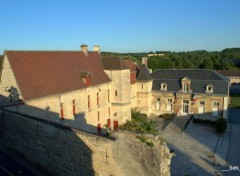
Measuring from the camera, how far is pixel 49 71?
69.4ft

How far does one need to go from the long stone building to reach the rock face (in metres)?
4.14

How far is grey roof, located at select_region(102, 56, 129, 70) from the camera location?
90.7 ft

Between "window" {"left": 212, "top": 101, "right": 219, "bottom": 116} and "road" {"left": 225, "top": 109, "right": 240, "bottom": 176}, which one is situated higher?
"window" {"left": 212, "top": 101, "right": 219, "bottom": 116}

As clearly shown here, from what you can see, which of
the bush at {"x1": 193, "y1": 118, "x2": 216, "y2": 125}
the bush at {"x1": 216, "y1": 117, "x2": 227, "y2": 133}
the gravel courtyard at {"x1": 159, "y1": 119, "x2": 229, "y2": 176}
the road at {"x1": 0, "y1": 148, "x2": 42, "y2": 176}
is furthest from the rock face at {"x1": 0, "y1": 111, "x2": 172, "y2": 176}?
the bush at {"x1": 193, "y1": 118, "x2": 216, "y2": 125}

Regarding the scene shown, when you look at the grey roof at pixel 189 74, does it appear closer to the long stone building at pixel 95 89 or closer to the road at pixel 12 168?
the long stone building at pixel 95 89

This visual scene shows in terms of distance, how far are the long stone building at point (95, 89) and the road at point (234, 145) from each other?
2.09 meters

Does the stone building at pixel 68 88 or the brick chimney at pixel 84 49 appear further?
the brick chimney at pixel 84 49

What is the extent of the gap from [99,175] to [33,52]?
14727mm

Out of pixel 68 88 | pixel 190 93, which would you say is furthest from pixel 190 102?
pixel 68 88

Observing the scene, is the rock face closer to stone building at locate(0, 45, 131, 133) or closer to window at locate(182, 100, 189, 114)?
A: stone building at locate(0, 45, 131, 133)

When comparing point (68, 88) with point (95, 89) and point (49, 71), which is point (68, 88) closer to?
point (49, 71)

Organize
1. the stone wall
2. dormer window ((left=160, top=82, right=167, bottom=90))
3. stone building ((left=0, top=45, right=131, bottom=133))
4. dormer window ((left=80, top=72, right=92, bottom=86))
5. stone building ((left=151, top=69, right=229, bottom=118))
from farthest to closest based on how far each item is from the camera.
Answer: dormer window ((left=160, top=82, right=167, bottom=90)) < stone building ((left=151, top=69, right=229, bottom=118)) < the stone wall < dormer window ((left=80, top=72, right=92, bottom=86)) < stone building ((left=0, top=45, right=131, bottom=133))

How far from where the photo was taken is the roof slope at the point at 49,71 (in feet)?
60.8

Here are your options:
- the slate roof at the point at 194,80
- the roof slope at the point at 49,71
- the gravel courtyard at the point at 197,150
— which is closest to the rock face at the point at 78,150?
the roof slope at the point at 49,71
